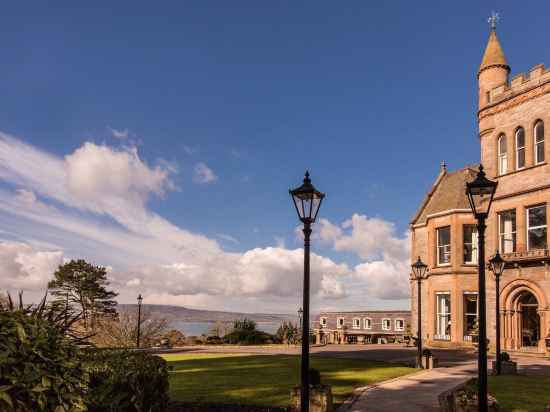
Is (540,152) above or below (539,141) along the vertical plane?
below

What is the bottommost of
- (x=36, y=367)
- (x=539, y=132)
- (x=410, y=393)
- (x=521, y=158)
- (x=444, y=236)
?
(x=410, y=393)

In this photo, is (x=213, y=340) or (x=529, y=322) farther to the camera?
(x=213, y=340)

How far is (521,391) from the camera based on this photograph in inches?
547

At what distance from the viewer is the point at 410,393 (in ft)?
45.3

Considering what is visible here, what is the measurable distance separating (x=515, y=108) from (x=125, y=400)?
27.4 metres

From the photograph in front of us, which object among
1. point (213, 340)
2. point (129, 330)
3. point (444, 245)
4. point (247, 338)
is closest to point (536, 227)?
point (444, 245)

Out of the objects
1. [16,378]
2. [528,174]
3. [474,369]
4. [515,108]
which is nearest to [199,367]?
[474,369]

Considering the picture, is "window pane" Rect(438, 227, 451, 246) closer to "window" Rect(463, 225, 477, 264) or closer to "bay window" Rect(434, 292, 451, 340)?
"window" Rect(463, 225, 477, 264)

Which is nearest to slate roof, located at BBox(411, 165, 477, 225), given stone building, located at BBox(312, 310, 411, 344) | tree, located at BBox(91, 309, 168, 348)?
stone building, located at BBox(312, 310, 411, 344)

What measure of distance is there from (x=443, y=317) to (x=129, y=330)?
25.0m

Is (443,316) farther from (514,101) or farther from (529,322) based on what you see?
(514,101)

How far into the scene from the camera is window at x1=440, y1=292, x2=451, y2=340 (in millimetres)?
32688

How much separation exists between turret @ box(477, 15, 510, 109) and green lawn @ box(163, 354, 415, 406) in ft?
63.1

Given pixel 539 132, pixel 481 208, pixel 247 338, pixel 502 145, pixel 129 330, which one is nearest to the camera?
pixel 481 208
